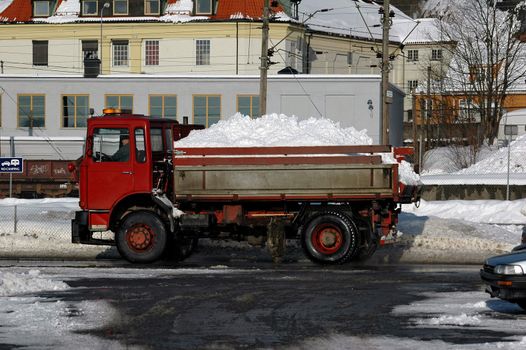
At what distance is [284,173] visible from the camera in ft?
67.6

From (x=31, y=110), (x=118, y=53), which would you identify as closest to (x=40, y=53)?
(x=118, y=53)

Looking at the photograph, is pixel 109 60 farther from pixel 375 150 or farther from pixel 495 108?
pixel 375 150

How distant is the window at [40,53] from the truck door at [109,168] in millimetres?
52402

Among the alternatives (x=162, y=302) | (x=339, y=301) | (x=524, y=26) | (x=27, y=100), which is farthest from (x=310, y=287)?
(x=524, y=26)

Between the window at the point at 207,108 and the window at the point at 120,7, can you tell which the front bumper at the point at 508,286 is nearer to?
the window at the point at 207,108

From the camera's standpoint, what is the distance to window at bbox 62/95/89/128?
→ 5500 cm

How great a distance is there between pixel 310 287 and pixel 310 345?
17.2ft

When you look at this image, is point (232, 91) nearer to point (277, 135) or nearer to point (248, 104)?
point (248, 104)

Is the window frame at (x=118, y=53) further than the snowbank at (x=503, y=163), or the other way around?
the window frame at (x=118, y=53)

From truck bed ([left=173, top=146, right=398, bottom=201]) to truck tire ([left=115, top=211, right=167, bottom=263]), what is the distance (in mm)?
904

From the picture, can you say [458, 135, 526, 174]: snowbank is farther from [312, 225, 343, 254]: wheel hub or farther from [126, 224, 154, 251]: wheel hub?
[126, 224, 154, 251]: wheel hub

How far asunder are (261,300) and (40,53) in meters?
59.8

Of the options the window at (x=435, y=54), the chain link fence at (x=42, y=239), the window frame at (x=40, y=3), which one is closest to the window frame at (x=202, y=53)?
the window frame at (x=40, y=3)

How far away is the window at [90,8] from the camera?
233 ft
